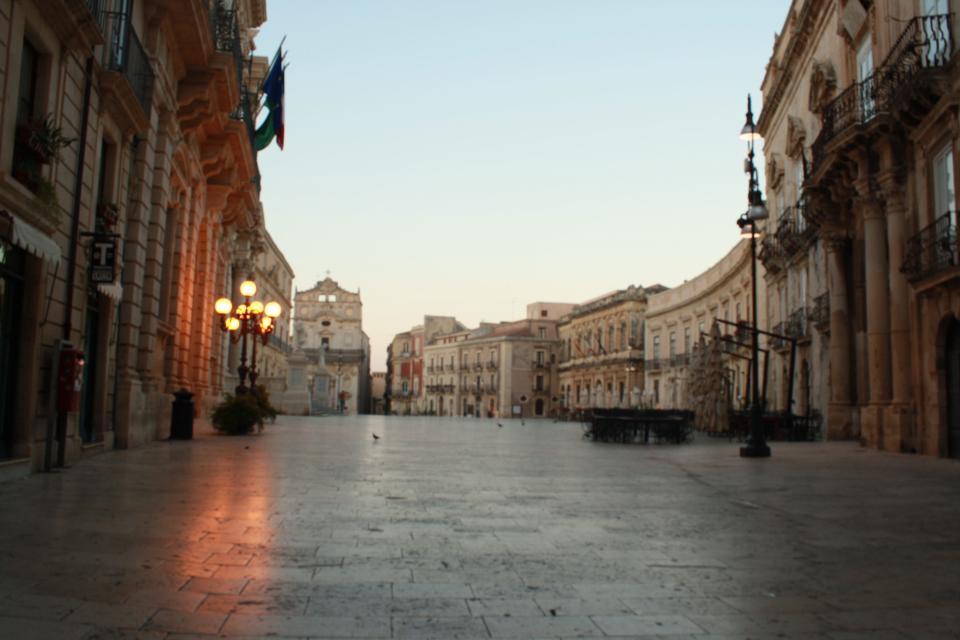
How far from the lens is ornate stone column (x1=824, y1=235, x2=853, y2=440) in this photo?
2356 centimetres

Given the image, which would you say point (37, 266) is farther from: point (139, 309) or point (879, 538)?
point (879, 538)

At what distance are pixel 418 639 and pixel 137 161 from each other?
46.1 feet

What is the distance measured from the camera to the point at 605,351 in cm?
8012

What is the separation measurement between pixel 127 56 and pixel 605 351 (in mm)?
68735

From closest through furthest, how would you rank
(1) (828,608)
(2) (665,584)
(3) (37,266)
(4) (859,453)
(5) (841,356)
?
1. (1) (828,608)
2. (2) (665,584)
3. (3) (37,266)
4. (4) (859,453)
5. (5) (841,356)

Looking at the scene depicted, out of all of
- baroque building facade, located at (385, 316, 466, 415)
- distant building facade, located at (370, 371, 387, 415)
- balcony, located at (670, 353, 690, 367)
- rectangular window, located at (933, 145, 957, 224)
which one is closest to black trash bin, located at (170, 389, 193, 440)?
rectangular window, located at (933, 145, 957, 224)

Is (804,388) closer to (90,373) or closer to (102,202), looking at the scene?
(90,373)

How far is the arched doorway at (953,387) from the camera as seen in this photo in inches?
651

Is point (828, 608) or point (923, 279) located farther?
point (923, 279)

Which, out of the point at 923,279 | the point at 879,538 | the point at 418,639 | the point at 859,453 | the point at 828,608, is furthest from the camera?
the point at 859,453

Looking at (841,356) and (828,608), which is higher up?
(841,356)

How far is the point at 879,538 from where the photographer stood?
6.96m

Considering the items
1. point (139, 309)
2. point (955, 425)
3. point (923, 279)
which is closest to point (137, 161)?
point (139, 309)

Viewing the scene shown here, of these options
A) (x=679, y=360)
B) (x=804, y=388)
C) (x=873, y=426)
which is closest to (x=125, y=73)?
(x=873, y=426)
